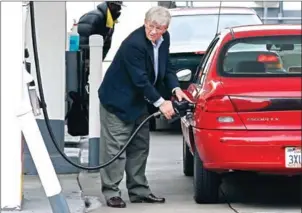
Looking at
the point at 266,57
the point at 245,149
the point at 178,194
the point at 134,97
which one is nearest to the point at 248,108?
the point at 245,149

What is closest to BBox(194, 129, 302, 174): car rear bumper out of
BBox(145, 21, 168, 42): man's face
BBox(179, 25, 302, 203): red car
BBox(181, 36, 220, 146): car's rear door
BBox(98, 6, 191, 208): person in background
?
BBox(179, 25, 302, 203): red car

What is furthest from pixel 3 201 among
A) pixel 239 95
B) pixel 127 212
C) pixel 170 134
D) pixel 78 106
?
pixel 170 134

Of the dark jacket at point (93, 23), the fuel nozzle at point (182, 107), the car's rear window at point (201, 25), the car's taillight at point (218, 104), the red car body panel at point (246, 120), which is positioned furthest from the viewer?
the car's rear window at point (201, 25)

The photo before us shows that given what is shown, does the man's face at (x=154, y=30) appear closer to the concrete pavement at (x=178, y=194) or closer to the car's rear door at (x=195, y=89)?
the car's rear door at (x=195, y=89)

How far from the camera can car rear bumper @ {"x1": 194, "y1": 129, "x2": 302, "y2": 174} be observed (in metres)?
5.49

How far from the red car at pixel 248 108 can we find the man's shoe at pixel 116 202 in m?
0.62

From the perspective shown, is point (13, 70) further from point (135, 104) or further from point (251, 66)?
point (251, 66)

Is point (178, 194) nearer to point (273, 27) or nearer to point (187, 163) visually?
point (187, 163)

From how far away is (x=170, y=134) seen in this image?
41.2 ft

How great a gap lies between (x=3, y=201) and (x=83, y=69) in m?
4.08

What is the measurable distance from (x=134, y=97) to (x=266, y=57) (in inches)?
73.3

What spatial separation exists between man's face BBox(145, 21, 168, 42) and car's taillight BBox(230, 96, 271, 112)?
90 centimetres

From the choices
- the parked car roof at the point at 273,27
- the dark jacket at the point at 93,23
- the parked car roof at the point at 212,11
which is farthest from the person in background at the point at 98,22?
the parked car roof at the point at 273,27

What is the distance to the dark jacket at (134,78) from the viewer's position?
6.57 metres
